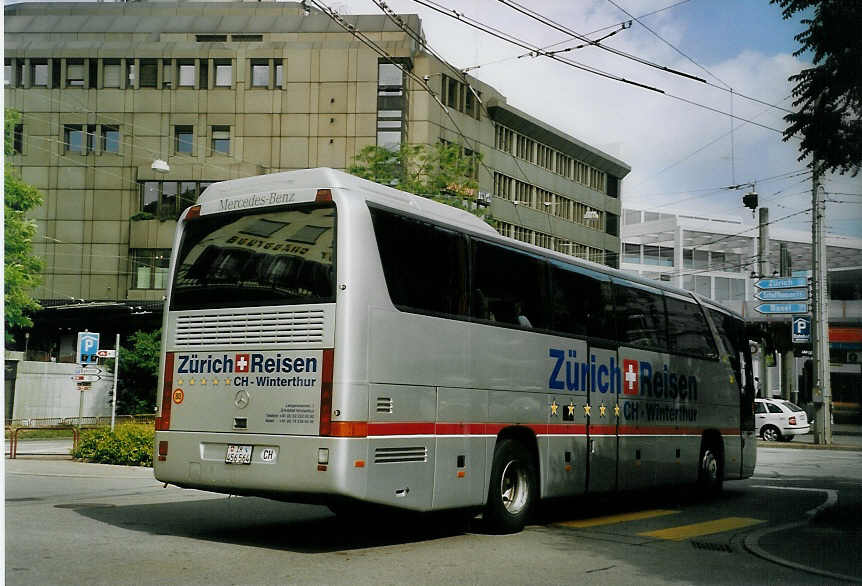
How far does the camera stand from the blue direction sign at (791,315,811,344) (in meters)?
37.9

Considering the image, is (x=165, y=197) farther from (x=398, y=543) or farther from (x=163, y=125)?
(x=398, y=543)

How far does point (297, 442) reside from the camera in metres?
9.66

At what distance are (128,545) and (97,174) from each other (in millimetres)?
54678

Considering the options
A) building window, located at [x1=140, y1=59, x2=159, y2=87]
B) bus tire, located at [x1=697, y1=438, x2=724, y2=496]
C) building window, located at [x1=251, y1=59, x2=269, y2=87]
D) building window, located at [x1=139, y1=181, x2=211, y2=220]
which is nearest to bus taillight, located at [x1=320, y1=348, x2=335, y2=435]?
bus tire, located at [x1=697, y1=438, x2=724, y2=496]

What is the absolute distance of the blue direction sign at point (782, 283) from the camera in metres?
36.9

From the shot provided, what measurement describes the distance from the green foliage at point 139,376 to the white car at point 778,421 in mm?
28568

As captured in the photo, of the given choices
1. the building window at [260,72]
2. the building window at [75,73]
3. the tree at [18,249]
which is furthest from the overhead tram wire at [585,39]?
the building window at [75,73]

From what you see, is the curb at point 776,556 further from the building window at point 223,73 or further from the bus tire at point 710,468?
the building window at point 223,73

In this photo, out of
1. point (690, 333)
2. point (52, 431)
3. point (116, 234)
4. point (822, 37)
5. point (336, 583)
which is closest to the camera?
point (336, 583)

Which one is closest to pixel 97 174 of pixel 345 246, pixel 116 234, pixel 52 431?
pixel 116 234

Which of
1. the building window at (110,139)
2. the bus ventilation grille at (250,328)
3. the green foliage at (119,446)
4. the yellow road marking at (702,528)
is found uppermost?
the building window at (110,139)

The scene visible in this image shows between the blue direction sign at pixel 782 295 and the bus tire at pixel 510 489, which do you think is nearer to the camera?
the bus tire at pixel 510 489

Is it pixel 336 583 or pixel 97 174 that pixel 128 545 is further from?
pixel 97 174

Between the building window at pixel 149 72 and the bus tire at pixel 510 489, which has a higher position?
the building window at pixel 149 72
